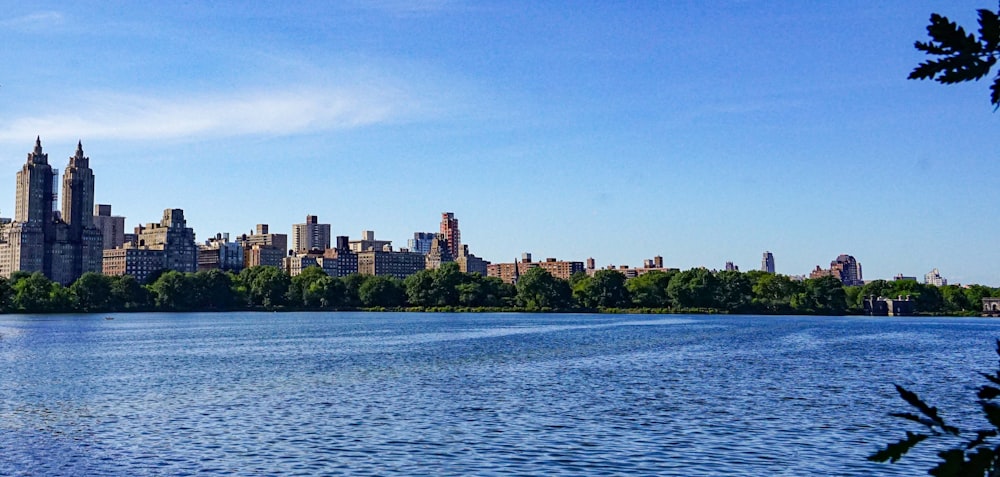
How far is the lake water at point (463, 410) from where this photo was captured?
1240 inches

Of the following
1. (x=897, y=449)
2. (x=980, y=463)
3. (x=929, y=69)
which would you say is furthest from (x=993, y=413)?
(x=929, y=69)

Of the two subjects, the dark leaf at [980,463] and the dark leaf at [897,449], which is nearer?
the dark leaf at [980,463]

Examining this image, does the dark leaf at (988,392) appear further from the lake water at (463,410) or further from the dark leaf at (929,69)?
the lake water at (463,410)

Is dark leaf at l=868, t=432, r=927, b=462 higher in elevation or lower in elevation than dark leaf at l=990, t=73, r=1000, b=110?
lower

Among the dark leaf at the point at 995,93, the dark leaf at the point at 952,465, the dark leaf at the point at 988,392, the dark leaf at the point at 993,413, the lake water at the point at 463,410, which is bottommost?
the lake water at the point at 463,410

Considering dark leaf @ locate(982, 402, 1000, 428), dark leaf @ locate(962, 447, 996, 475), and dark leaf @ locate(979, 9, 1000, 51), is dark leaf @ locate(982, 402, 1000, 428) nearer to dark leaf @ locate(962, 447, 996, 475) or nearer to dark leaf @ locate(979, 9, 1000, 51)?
dark leaf @ locate(962, 447, 996, 475)

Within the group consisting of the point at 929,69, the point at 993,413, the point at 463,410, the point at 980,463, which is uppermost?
the point at 929,69

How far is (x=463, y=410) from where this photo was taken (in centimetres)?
4406

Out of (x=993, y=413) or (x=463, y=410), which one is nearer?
(x=993, y=413)

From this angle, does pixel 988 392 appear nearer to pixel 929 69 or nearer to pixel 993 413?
pixel 993 413

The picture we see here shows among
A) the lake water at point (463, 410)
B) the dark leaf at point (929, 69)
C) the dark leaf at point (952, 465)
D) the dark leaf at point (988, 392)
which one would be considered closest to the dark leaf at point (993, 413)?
the dark leaf at point (988, 392)

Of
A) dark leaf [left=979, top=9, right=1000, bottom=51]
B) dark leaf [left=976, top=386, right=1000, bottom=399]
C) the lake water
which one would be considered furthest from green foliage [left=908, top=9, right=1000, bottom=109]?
the lake water

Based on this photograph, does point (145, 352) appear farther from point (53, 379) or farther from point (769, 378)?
point (769, 378)

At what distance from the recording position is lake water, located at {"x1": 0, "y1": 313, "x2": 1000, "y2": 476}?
103 feet
